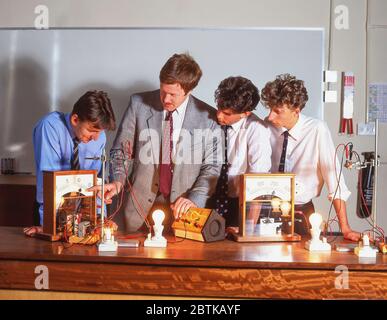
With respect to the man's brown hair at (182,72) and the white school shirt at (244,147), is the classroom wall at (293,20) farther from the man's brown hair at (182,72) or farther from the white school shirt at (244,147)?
the white school shirt at (244,147)

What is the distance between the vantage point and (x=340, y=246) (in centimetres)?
276

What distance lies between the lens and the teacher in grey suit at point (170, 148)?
11.6 ft

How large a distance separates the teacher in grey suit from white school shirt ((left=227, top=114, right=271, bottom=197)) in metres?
0.09

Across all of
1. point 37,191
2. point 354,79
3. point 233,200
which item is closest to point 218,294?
point 233,200

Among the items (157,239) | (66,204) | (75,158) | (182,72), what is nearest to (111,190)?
(75,158)

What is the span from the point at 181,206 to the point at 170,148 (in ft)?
1.56

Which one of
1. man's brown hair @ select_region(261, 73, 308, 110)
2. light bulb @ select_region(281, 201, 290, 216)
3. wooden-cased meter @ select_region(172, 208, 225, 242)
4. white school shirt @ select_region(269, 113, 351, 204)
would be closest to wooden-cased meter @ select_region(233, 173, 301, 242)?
light bulb @ select_region(281, 201, 290, 216)

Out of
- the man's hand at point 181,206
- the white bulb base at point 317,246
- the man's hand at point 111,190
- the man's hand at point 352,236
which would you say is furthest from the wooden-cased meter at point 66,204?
the man's hand at point 352,236

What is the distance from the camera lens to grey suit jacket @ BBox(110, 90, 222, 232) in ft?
11.6

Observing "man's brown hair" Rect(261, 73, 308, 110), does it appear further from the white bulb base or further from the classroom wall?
the white bulb base

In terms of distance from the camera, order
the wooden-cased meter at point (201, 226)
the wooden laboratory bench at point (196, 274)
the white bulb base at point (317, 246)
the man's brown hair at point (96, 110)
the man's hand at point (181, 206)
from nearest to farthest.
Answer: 1. the wooden laboratory bench at point (196, 274)
2. the white bulb base at point (317, 246)
3. the wooden-cased meter at point (201, 226)
4. the man's hand at point (181, 206)
5. the man's brown hair at point (96, 110)

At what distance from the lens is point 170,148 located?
3545mm
